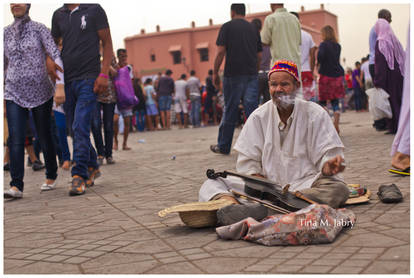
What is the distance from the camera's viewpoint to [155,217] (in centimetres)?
456

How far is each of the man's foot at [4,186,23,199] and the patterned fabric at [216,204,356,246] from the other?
3.47 meters

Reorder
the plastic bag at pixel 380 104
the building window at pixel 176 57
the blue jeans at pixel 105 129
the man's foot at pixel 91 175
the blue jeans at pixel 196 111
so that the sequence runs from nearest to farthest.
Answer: the man's foot at pixel 91 175
the blue jeans at pixel 105 129
the plastic bag at pixel 380 104
the blue jeans at pixel 196 111
the building window at pixel 176 57

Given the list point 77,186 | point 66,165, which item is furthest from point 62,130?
point 77,186

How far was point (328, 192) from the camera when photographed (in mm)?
4074

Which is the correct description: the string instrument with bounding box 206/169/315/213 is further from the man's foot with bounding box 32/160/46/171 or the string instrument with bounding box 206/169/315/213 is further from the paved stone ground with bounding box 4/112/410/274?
the man's foot with bounding box 32/160/46/171

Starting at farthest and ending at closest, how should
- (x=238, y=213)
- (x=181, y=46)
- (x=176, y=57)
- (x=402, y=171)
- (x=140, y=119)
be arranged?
(x=176, y=57)
(x=181, y=46)
(x=140, y=119)
(x=402, y=171)
(x=238, y=213)

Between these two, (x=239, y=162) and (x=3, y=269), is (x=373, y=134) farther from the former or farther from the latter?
(x=3, y=269)

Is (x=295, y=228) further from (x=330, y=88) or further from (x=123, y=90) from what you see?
(x=330, y=88)

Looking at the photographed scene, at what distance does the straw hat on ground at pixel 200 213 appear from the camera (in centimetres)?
386

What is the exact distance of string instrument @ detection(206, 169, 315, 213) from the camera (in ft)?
12.8

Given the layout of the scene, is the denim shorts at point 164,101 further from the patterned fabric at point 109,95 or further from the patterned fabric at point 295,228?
the patterned fabric at point 295,228

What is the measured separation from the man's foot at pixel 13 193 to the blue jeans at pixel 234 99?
3.50 metres

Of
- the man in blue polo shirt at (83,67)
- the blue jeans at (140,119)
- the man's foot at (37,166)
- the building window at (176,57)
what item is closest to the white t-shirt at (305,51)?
the man in blue polo shirt at (83,67)

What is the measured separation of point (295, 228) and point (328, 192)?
0.84 meters
